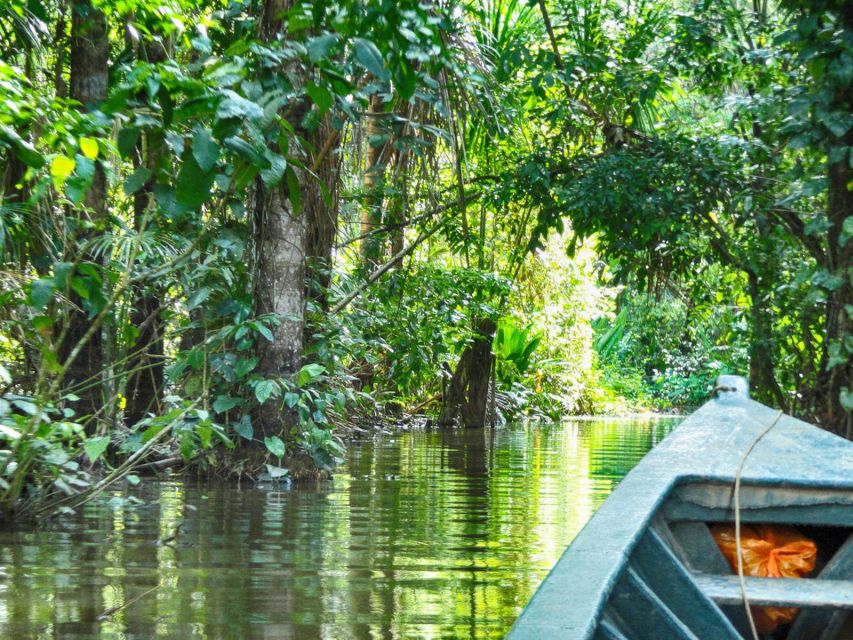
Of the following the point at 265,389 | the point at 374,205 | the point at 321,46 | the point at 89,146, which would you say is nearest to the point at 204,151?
the point at 321,46

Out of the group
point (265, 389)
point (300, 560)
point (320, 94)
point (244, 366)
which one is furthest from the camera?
point (244, 366)

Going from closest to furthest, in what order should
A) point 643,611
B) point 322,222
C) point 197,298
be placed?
1. point 643,611
2. point 197,298
3. point 322,222

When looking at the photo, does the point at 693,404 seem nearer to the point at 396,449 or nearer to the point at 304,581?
the point at 396,449

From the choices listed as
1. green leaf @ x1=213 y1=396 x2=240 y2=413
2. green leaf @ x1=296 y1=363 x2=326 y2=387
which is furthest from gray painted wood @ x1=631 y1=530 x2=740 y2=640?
green leaf @ x1=213 y1=396 x2=240 y2=413

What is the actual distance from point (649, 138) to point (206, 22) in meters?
4.78

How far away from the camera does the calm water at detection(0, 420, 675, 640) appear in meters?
3.24

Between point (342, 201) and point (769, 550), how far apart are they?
6.99 metres

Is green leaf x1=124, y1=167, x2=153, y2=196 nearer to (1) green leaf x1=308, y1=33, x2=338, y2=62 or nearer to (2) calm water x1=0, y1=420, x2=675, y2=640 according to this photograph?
(1) green leaf x1=308, y1=33, x2=338, y2=62

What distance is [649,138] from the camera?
977 centimetres

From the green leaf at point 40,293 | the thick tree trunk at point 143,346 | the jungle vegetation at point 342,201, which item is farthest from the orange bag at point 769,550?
the thick tree trunk at point 143,346

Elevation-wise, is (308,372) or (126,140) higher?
(126,140)

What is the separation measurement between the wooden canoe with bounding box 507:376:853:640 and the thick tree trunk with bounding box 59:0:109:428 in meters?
3.82

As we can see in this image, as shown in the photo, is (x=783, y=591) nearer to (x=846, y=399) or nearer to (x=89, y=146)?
(x=89, y=146)

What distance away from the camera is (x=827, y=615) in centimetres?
303
